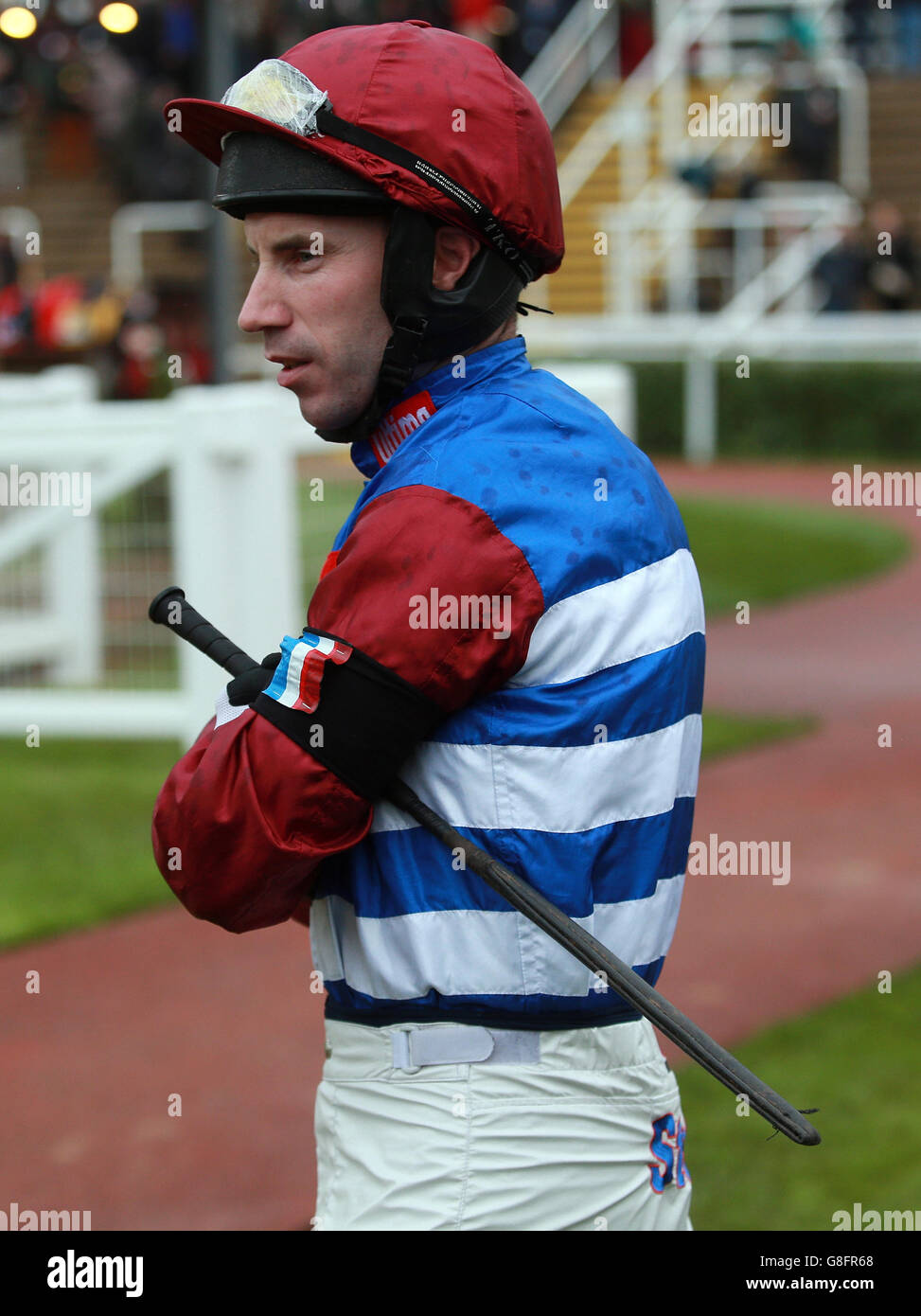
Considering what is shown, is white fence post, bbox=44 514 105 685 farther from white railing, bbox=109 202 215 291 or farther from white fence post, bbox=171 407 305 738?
white railing, bbox=109 202 215 291

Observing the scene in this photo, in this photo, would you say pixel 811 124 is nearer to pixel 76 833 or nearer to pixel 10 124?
pixel 10 124

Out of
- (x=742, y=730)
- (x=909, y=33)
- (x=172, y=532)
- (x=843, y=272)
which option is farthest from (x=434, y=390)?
(x=909, y=33)

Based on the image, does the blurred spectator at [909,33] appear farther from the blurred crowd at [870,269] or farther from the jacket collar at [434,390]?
the jacket collar at [434,390]

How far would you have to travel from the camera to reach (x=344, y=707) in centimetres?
192

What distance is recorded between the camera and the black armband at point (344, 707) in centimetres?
192

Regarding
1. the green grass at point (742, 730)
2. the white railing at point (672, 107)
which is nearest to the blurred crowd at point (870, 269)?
the white railing at point (672, 107)

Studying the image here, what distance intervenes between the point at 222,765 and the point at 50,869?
459 cm

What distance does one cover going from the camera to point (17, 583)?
834 centimetres

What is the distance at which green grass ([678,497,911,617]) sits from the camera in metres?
11.8

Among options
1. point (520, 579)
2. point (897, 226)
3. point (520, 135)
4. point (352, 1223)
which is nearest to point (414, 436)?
point (520, 579)

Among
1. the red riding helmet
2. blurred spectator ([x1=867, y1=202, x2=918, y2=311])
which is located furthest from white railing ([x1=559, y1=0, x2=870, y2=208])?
the red riding helmet

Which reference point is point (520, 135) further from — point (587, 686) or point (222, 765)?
point (222, 765)

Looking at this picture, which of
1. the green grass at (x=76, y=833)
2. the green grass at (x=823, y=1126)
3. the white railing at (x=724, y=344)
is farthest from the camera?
the white railing at (x=724, y=344)

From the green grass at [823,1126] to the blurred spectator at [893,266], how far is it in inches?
616
